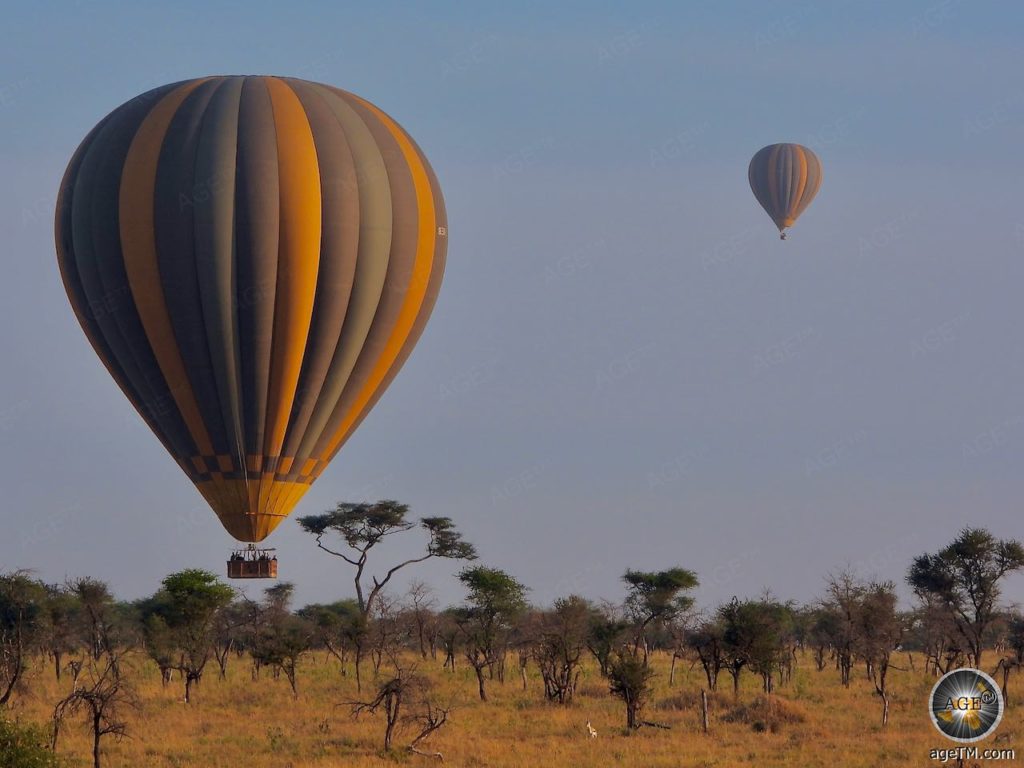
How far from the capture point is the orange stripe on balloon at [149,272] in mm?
44094

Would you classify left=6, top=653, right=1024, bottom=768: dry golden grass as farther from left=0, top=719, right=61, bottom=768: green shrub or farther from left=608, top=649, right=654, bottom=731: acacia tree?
left=0, top=719, right=61, bottom=768: green shrub

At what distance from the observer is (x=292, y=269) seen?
145 feet

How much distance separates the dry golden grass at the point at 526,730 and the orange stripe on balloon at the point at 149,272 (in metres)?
8.72

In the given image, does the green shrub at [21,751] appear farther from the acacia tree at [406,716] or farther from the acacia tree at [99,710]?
the acacia tree at [406,716]

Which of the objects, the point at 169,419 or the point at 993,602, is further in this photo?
the point at 993,602

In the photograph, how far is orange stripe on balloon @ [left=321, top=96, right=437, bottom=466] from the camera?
153 feet

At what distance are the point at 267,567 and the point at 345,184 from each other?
11293 millimetres

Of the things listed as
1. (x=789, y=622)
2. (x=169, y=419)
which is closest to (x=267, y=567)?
(x=169, y=419)

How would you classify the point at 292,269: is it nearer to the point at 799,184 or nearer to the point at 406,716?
the point at 406,716

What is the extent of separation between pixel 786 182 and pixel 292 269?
189 ft

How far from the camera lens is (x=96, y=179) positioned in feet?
149

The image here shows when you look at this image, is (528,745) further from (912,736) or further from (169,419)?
(169,419)

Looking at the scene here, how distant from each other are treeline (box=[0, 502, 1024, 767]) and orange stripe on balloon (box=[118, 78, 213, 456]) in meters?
8.31

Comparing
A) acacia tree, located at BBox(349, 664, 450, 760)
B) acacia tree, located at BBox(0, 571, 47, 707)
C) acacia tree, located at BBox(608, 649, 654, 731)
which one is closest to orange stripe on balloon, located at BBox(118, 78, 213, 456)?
acacia tree, located at BBox(349, 664, 450, 760)
